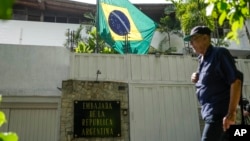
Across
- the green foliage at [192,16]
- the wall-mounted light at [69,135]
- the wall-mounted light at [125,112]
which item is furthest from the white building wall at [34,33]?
the wall-mounted light at [69,135]

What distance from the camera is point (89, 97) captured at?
7.82 meters

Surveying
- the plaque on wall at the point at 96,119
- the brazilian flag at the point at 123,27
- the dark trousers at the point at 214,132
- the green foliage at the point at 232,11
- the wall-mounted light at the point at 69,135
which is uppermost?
the brazilian flag at the point at 123,27

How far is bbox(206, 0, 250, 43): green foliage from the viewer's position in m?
1.15

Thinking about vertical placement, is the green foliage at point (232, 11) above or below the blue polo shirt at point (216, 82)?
above

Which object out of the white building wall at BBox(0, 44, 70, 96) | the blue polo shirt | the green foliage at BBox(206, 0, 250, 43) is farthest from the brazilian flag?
the green foliage at BBox(206, 0, 250, 43)

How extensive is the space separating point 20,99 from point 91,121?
2.65m

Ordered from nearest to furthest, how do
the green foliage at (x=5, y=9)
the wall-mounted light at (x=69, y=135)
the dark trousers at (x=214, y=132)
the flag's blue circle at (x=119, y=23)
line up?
the green foliage at (x=5, y=9) → the dark trousers at (x=214, y=132) → the wall-mounted light at (x=69, y=135) → the flag's blue circle at (x=119, y=23)

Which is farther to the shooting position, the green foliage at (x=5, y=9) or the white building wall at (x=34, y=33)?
the white building wall at (x=34, y=33)

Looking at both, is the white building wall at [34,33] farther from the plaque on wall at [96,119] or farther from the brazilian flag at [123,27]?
the plaque on wall at [96,119]

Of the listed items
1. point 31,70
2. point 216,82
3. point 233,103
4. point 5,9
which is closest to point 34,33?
point 31,70

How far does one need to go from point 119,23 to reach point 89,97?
3236 millimetres

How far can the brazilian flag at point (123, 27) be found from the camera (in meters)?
9.49

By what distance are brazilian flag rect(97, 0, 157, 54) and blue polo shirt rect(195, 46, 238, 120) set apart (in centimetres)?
684

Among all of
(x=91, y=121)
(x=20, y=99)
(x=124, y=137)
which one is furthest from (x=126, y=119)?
(x=20, y=99)
